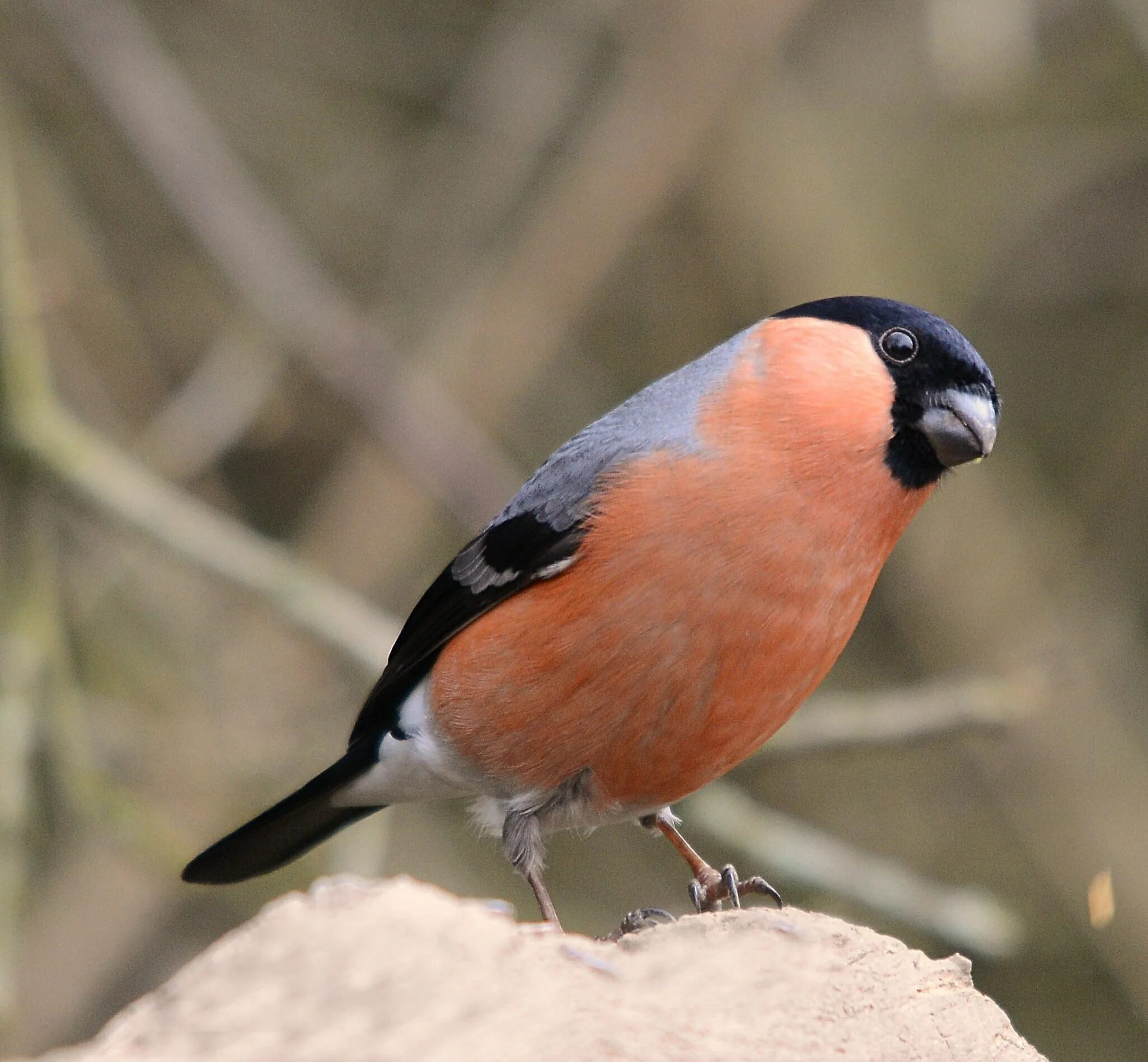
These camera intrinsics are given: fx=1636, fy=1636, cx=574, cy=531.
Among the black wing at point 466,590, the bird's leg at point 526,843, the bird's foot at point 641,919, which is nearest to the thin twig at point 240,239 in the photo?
the black wing at point 466,590

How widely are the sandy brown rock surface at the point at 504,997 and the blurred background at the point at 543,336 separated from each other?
3147 millimetres

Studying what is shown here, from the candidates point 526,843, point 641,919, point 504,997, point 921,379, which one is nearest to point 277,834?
point 526,843

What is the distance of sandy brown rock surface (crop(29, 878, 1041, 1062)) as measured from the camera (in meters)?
2.10

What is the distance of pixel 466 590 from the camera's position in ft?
14.3

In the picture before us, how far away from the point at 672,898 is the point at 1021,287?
11.1ft

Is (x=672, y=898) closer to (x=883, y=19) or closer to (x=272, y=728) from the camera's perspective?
(x=272, y=728)

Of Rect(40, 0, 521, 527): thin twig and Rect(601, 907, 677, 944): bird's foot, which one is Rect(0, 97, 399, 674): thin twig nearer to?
Rect(40, 0, 521, 527): thin twig

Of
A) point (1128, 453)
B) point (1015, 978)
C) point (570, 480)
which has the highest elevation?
point (570, 480)

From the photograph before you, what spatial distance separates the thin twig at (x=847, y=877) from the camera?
5246 millimetres

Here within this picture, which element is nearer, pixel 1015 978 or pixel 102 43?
pixel 102 43

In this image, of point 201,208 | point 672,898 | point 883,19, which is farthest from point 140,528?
point 883,19

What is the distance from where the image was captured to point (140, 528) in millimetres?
5102

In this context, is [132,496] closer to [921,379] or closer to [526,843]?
[526,843]

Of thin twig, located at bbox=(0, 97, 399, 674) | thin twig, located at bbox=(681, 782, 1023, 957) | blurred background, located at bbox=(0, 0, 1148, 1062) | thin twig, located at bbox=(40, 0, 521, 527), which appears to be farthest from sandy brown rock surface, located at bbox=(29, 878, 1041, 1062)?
thin twig, located at bbox=(40, 0, 521, 527)
